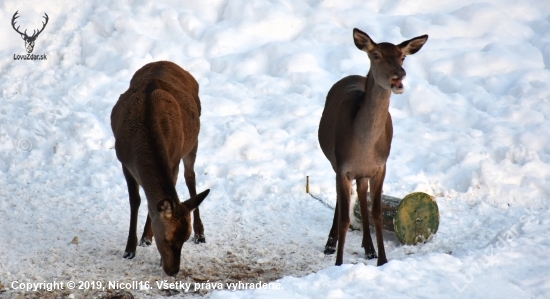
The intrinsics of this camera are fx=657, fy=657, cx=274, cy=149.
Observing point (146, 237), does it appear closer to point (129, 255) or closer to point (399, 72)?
point (129, 255)

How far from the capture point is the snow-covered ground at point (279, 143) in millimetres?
5992

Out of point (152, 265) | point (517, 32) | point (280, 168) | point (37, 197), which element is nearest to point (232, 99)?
point (280, 168)

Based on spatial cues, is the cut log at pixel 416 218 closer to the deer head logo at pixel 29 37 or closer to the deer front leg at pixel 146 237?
the deer front leg at pixel 146 237

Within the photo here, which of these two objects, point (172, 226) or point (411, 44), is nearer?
point (172, 226)

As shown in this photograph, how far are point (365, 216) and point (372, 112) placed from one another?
116 centimetres

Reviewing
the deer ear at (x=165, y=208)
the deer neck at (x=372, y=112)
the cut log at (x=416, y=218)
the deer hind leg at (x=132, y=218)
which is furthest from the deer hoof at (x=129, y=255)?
the cut log at (x=416, y=218)

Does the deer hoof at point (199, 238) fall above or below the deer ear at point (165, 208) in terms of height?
below

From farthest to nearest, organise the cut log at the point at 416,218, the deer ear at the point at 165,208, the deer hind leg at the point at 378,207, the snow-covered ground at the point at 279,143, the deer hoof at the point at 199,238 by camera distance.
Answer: the deer hoof at the point at 199,238 → the cut log at the point at 416,218 → the deer hind leg at the point at 378,207 → the snow-covered ground at the point at 279,143 → the deer ear at the point at 165,208

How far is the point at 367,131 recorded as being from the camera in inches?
247

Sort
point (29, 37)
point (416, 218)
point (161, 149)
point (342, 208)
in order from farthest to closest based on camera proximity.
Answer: point (29, 37) → point (416, 218) → point (342, 208) → point (161, 149)

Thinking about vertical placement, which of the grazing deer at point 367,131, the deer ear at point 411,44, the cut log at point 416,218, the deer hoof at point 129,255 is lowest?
the deer hoof at point 129,255

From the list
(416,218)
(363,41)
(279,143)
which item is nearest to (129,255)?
(416,218)

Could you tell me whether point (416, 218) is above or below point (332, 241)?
above

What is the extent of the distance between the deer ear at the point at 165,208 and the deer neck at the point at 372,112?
199 cm
